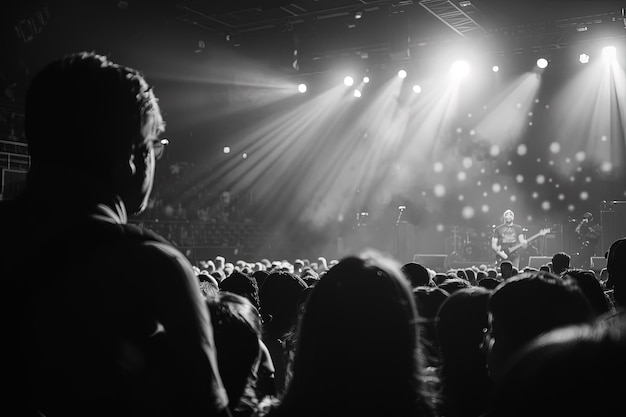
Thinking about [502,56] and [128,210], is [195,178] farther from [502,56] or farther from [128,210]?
[128,210]

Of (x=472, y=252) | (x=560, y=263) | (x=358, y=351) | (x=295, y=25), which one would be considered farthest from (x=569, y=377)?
(x=472, y=252)

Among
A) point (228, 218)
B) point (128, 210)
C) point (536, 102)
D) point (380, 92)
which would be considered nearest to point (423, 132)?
point (380, 92)

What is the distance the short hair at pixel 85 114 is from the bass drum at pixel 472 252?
19.9 m

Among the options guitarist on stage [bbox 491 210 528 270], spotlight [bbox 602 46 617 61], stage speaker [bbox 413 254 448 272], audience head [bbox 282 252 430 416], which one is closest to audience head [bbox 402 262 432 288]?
audience head [bbox 282 252 430 416]

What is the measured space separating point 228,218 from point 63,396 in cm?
1984

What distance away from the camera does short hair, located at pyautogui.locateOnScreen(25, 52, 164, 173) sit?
1.43 meters

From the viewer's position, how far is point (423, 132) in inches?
877

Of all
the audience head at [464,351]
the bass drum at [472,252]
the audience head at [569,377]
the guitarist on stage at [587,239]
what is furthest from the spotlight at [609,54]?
the audience head at [569,377]

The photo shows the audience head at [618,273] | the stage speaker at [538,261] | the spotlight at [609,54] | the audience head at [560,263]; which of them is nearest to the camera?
the audience head at [618,273]

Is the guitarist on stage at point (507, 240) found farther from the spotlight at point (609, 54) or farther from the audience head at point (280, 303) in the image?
the audience head at point (280, 303)

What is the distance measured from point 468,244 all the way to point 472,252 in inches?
11.6

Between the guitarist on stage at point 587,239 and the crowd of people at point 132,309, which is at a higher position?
the crowd of people at point 132,309

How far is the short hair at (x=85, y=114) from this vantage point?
1433 millimetres

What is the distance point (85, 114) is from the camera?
56.2 inches
